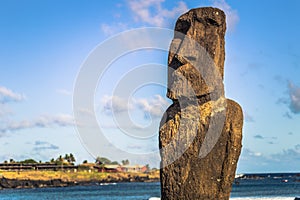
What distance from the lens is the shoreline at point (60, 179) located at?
10138cm

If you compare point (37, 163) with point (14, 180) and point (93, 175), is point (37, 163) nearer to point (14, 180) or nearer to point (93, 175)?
point (93, 175)

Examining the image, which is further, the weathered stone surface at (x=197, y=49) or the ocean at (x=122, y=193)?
the ocean at (x=122, y=193)

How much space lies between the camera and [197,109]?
39.9ft

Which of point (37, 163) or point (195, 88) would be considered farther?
point (37, 163)

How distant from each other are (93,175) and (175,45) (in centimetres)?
11577

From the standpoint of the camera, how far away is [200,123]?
39.9ft

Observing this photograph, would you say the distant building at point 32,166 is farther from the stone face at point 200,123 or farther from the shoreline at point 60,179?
the stone face at point 200,123

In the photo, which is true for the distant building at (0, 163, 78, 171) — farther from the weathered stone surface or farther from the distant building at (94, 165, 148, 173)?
the weathered stone surface

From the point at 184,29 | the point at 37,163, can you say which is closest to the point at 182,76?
the point at 184,29

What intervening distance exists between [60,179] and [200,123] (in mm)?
101152

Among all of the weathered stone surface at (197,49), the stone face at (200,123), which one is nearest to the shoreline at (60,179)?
the stone face at (200,123)

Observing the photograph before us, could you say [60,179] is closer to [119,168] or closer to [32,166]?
[32,166]

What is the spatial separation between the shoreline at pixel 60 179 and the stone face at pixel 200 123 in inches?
3536

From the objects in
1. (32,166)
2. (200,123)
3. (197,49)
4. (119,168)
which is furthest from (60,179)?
(197,49)
